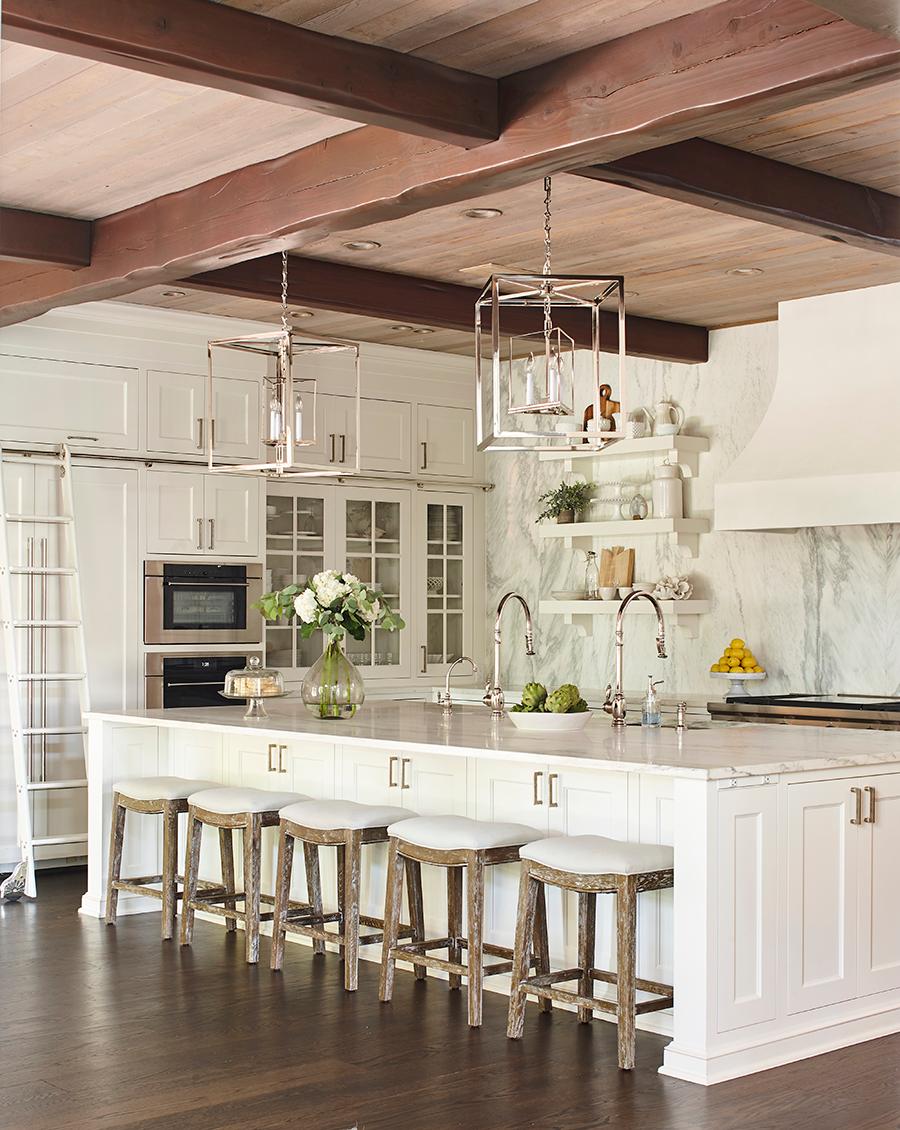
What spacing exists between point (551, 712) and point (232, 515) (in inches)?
120

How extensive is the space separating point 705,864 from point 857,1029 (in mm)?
832

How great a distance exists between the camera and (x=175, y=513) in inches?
282

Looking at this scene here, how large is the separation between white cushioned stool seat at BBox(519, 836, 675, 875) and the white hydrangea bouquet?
1592 mm

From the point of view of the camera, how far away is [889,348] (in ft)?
20.8

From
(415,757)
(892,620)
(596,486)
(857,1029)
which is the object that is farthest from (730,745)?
(596,486)

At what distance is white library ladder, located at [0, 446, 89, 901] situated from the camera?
21.6ft

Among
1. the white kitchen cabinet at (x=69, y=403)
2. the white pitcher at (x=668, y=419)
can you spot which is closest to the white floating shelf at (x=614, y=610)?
the white pitcher at (x=668, y=419)

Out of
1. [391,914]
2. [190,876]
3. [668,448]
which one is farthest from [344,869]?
[668,448]

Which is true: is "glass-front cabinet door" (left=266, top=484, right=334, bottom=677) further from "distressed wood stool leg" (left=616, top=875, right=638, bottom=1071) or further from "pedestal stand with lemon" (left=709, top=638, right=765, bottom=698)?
"distressed wood stool leg" (left=616, top=875, right=638, bottom=1071)

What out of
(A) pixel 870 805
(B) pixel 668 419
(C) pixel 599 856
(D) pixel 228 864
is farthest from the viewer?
(B) pixel 668 419

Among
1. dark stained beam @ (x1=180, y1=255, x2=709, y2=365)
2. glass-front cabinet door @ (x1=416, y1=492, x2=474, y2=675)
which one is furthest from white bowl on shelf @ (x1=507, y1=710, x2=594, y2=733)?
glass-front cabinet door @ (x1=416, y1=492, x2=474, y2=675)

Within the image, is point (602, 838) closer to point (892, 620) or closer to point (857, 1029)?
point (857, 1029)

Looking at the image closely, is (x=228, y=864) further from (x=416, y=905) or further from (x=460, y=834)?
(x=460, y=834)

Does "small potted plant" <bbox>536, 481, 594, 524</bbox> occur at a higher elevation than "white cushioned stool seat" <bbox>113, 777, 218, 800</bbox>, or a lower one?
higher
